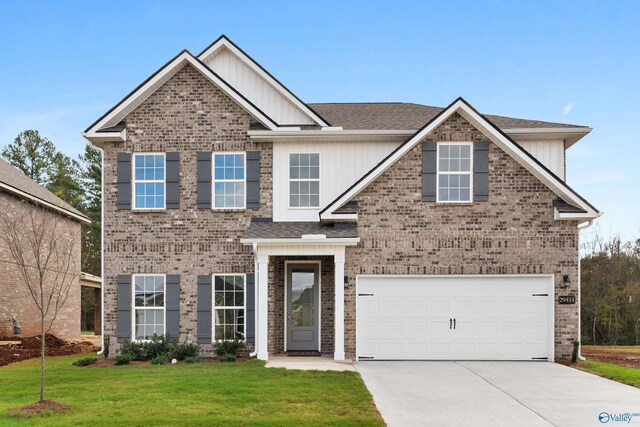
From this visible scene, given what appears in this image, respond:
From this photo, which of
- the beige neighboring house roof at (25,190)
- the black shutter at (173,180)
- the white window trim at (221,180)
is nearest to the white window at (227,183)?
the white window trim at (221,180)

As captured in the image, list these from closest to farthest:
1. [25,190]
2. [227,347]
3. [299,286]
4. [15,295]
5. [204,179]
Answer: [227,347]
[204,179]
[299,286]
[15,295]
[25,190]

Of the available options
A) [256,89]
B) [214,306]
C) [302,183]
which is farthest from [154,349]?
[256,89]

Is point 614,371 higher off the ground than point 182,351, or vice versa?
point 182,351

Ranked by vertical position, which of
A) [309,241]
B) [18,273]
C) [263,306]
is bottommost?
[263,306]

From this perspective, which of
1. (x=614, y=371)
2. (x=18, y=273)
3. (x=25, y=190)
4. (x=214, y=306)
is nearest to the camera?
(x=614, y=371)

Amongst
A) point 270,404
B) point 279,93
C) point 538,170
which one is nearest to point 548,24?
point 538,170

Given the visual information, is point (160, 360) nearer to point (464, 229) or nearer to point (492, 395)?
point (492, 395)

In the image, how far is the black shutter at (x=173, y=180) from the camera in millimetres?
16125

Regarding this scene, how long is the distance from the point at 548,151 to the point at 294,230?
745 cm

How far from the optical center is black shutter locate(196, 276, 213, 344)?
Answer: 1572cm

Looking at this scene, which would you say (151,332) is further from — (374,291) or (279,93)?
(279,93)

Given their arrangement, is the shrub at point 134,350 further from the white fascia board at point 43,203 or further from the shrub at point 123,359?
the white fascia board at point 43,203

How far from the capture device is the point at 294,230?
15.3 m

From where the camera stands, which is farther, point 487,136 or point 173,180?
point 173,180
